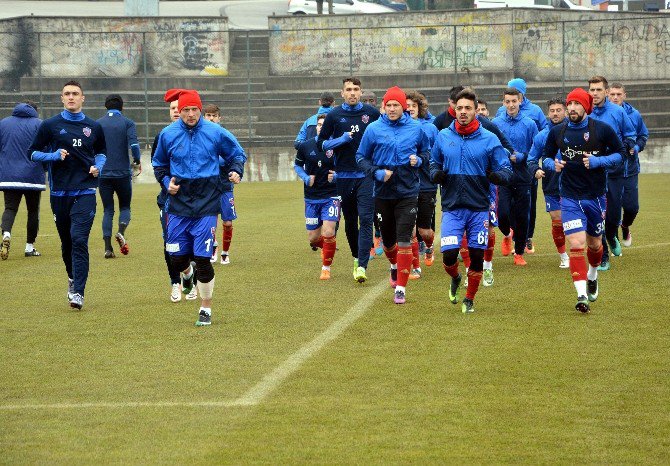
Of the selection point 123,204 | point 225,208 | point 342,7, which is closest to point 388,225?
point 225,208

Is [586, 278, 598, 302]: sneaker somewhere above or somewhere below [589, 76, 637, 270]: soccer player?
below

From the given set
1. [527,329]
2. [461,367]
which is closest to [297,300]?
[527,329]

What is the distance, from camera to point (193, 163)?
445 inches

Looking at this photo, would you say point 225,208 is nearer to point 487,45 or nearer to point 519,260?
point 519,260

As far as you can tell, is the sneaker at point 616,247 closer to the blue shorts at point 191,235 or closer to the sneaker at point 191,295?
the sneaker at point 191,295

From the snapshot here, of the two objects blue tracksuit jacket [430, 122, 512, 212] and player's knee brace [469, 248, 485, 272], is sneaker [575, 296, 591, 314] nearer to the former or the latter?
player's knee brace [469, 248, 485, 272]

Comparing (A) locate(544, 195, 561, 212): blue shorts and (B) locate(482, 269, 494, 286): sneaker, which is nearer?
(B) locate(482, 269, 494, 286): sneaker

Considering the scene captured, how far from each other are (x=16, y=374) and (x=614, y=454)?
4.80m

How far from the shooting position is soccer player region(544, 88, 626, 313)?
38.3ft

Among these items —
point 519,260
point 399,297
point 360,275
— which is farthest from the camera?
point 519,260

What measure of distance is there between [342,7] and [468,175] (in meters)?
34.8

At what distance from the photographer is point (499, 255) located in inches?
650

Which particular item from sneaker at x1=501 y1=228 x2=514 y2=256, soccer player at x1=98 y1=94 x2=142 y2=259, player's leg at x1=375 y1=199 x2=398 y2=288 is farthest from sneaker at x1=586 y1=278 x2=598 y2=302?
soccer player at x1=98 y1=94 x2=142 y2=259

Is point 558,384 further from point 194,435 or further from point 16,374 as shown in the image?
point 16,374
